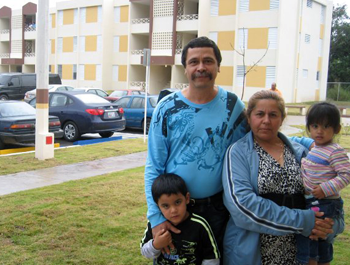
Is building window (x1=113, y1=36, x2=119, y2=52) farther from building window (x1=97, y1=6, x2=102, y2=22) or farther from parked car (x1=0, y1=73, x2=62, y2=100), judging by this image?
parked car (x1=0, y1=73, x2=62, y2=100)

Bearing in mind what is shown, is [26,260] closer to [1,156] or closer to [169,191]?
[169,191]

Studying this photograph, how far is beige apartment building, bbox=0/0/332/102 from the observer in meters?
31.6

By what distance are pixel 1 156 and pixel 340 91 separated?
32964 mm

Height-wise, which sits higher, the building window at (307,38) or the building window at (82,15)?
the building window at (82,15)

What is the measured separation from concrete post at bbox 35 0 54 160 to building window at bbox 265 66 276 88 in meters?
23.8

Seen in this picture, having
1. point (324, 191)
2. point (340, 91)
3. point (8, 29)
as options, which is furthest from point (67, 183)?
point (8, 29)

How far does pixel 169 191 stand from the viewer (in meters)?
2.61

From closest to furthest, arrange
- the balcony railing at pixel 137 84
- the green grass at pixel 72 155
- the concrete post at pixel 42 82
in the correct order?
the green grass at pixel 72 155 < the concrete post at pixel 42 82 < the balcony railing at pixel 137 84

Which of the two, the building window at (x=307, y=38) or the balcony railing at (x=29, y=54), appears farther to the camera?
the balcony railing at (x=29, y=54)

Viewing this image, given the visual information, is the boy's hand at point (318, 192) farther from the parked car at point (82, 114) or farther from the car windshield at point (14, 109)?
the parked car at point (82, 114)

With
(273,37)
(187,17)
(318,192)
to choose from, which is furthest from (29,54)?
(318,192)

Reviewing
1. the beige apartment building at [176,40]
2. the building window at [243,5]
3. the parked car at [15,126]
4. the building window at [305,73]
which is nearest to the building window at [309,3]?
the beige apartment building at [176,40]

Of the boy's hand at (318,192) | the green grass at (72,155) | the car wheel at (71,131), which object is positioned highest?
the boy's hand at (318,192)

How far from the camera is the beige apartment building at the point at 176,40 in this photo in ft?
104
